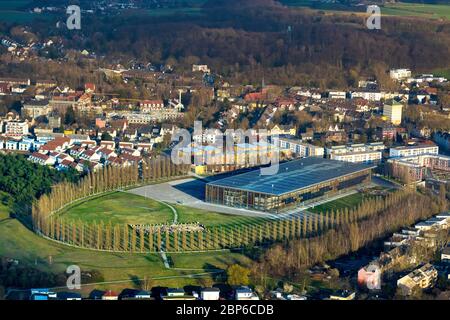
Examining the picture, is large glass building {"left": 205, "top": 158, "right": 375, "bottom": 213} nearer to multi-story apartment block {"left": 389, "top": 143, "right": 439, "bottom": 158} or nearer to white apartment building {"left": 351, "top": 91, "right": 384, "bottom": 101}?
multi-story apartment block {"left": 389, "top": 143, "right": 439, "bottom": 158}

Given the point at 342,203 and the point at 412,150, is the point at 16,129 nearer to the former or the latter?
the point at 412,150

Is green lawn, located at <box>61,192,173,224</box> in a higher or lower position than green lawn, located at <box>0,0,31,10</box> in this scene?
lower

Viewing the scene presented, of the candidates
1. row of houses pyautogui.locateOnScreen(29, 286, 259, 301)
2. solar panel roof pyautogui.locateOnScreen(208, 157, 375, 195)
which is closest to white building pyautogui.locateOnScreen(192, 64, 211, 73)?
solar panel roof pyautogui.locateOnScreen(208, 157, 375, 195)

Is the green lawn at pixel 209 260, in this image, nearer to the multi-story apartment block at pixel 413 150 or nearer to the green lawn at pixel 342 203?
the green lawn at pixel 342 203

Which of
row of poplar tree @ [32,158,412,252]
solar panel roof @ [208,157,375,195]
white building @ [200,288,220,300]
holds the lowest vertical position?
row of poplar tree @ [32,158,412,252]

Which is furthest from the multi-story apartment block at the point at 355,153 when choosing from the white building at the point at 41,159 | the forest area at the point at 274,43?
the forest area at the point at 274,43

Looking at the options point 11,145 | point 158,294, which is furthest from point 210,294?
point 11,145

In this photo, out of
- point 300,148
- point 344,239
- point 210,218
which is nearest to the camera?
point 344,239

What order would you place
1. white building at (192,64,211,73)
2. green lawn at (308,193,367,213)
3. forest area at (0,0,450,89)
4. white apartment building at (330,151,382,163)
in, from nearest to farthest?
green lawn at (308,193,367,213) < white apartment building at (330,151,382,163) < forest area at (0,0,450,89) < white building at (192,64,211,73)
